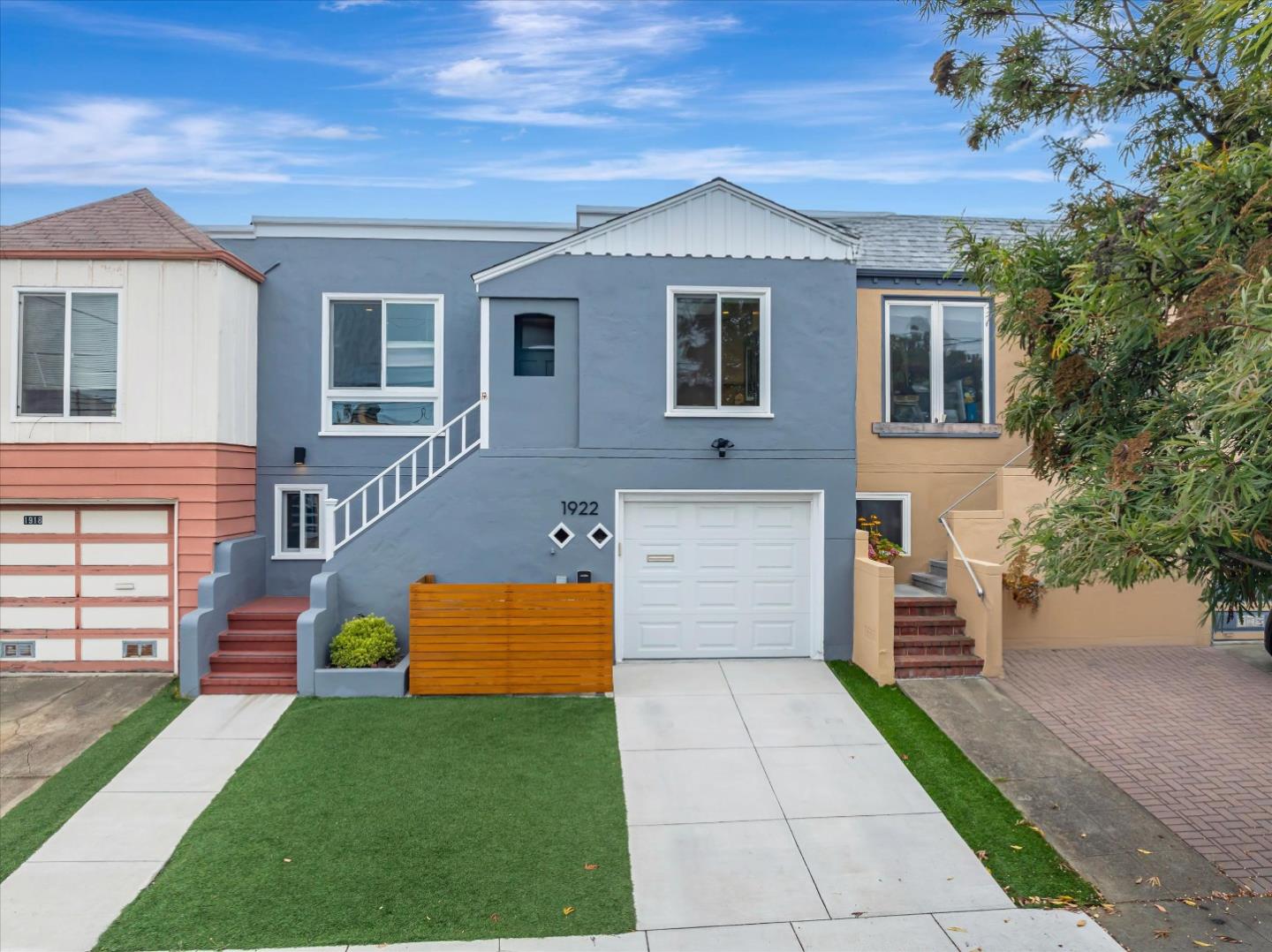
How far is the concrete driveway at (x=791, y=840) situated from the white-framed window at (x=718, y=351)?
3.80 meters

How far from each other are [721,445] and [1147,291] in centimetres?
583

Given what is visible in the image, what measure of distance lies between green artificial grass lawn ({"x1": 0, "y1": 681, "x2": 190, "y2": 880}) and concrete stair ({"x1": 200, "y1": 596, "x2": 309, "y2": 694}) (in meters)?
0.51

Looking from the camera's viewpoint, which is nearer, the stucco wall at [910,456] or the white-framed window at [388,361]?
the white-framed window at [388,361]

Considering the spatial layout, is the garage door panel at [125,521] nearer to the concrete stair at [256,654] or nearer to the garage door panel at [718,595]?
the concrete stair at [256,654]

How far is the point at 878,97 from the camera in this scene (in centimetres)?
1238

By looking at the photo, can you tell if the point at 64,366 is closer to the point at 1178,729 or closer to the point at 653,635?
the point at 653,635

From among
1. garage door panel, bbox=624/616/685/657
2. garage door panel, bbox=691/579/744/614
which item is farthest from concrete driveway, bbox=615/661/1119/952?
garage door panel, bbox=691/579/744/614

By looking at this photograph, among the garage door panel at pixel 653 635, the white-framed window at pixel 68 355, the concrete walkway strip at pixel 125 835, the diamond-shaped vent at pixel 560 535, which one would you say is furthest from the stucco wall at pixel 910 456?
the white-framed window at pixel 68 355

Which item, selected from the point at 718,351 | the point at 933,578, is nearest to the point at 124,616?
the point at 718,351

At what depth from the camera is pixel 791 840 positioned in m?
6.22

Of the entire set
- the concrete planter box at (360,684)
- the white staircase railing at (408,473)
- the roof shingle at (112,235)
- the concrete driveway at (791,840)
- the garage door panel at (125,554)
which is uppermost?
the roof shingle at (112,235)

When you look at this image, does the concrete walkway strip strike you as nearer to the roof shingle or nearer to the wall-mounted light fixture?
the roof shingle

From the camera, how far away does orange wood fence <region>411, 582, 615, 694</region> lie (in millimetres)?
9023

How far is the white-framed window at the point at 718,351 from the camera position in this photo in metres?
10.4
